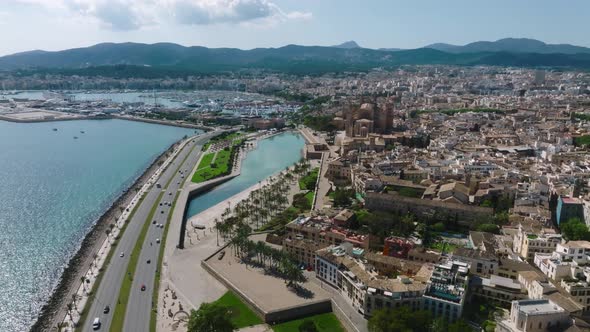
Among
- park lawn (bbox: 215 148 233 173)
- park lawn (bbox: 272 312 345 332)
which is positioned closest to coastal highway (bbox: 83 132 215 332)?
park lawn (bbox: 272 312 345 332)

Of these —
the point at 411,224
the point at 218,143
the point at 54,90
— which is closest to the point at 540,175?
the point at 411,224

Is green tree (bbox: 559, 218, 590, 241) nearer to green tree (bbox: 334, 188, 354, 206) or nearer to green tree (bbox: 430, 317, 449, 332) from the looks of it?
green tree (bbox: 430, 317, 449, 332)

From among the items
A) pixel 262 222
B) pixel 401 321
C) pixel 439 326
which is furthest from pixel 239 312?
pixel 262 222

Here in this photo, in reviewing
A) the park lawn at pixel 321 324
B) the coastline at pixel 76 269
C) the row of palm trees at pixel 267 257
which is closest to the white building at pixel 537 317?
the park lawn at pixel 321 324

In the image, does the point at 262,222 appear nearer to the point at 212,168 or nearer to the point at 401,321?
the point at 401,321

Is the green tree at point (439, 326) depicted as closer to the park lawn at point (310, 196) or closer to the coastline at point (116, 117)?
the park lawn at point (310, 196)

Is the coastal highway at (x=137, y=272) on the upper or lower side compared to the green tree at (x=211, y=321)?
lower

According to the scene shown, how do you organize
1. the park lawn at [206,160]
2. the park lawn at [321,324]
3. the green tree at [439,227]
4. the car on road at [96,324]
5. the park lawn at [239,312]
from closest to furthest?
the park lawn at [321,324], the car on road at [96,324], the park lawn at [239,312], the green tree at [439,227], the park lawn at [206,160]
